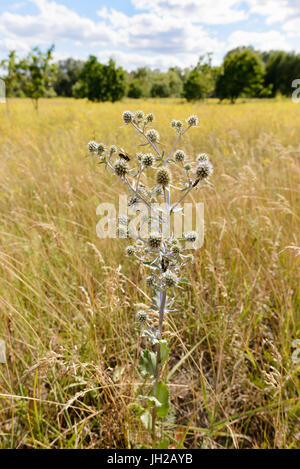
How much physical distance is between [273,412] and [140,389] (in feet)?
2.12

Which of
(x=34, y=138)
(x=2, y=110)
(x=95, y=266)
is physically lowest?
(x=95, y=266)

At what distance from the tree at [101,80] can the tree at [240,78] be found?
1534 centimetres

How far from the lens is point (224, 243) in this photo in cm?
223

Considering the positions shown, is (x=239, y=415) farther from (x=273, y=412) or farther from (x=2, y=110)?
(x=2, y=110)

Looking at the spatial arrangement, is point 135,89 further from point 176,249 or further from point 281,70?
point 176,249

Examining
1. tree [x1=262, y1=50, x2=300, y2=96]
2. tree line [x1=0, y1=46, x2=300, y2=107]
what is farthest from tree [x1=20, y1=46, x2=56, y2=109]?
tree [x1=262, y1=50, x2=300, y2=96]

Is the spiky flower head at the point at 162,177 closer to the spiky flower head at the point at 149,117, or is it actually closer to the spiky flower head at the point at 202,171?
the spiky flower head at the point at 202,171

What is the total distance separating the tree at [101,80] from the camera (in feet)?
117

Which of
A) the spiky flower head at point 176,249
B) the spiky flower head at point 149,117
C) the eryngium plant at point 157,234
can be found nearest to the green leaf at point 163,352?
the eryngium plant at point 157,234

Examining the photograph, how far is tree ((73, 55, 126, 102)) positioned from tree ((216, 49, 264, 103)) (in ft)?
50.3

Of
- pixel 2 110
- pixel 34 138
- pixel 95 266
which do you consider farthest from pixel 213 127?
pixel 2 110

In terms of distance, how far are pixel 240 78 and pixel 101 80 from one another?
66.4ft

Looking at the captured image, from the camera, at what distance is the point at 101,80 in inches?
1427

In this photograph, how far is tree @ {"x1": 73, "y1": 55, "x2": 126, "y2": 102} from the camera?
117ft
